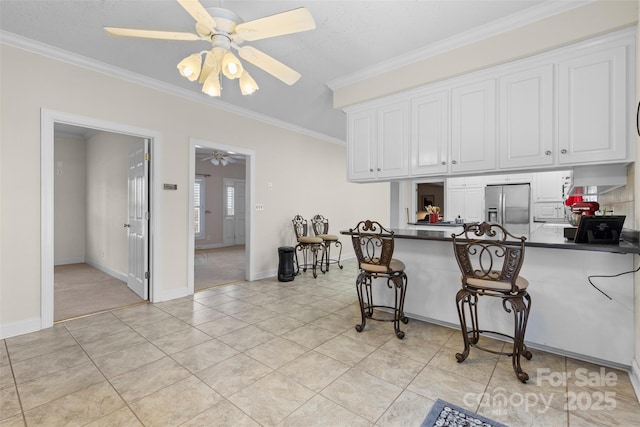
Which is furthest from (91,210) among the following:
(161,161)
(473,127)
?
(473,127)

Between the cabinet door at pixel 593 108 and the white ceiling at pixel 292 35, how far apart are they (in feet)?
1.96

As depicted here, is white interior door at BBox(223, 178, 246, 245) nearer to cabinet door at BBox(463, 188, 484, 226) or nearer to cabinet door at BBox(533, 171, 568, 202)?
cabinet door at BBox(463, 188, 484, 226)

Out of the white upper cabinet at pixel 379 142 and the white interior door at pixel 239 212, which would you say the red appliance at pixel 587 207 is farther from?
the white interior door at pixel 239 212

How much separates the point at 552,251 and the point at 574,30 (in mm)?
1735

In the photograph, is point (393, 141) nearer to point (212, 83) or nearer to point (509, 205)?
point (212, 83)

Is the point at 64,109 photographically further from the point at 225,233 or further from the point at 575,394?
the point at 225,233

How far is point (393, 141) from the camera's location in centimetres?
335

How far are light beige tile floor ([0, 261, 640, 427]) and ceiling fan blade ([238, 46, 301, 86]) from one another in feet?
7.32

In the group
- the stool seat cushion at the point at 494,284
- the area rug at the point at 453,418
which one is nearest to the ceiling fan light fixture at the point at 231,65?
the stool seat cushion at the point at 494,284

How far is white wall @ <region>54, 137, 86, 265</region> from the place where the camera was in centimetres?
590

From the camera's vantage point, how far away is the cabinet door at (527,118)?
2.46m

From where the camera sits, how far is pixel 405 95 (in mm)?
3232

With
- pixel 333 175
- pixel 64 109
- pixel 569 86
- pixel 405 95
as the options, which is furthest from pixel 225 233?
pixel 569 86

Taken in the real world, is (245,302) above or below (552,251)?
below
